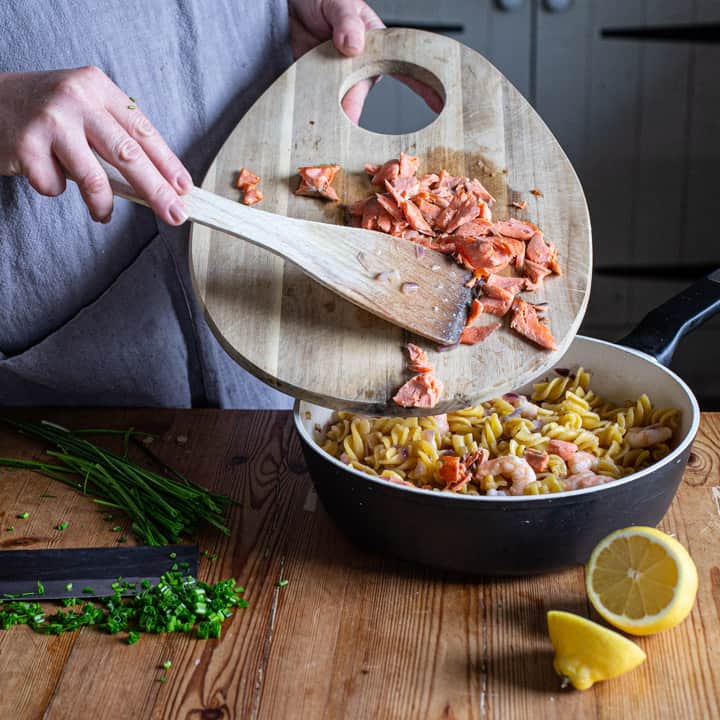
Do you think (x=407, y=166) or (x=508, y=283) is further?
(x=407, y=166)

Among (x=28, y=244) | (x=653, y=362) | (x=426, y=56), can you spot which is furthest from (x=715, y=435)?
(x=28, y=244)

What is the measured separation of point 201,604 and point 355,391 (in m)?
0.36

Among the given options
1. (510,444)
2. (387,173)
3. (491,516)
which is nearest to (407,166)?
(387,173)

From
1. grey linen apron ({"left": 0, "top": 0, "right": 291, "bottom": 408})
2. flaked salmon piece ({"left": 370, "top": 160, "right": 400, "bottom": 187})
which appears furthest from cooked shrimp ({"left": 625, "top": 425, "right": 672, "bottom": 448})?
grey linen apron ({"left": 0, "top": 0, "right": 291, "bottom": 408})

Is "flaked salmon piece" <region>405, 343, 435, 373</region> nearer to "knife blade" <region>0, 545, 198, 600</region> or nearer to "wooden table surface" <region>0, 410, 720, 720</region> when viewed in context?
"wooden table surface" <region>0, 410, 720, 720</region>

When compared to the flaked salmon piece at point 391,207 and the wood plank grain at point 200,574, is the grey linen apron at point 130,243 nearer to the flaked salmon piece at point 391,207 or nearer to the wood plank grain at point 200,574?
the wood plank grain at point 200,574

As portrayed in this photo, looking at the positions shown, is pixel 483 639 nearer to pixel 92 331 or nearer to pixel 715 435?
pixel 715 435

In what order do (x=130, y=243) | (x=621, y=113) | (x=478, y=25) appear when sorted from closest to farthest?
(x=130, y=243), (x=478, y=25), (x=621, y=113)

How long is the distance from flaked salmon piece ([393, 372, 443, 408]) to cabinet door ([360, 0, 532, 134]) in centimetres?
216

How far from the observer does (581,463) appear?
143 cm

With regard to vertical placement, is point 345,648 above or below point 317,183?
below

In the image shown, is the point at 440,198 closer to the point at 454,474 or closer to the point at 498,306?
the point at 498,306

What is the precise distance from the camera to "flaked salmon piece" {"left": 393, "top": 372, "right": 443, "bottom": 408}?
4.25 feet

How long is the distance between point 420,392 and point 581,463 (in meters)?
0.29
